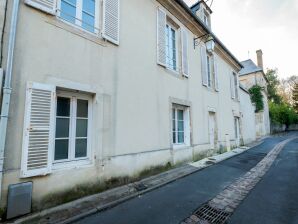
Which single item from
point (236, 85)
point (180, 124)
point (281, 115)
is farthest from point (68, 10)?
point (281, 115)

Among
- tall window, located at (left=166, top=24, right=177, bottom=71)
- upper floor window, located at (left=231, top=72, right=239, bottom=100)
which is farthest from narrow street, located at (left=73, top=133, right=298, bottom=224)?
upper floor window, located at (left=231, top=72, right=239, bottom=100)

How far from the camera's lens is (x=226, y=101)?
1100 centimetres

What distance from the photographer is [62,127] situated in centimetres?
353

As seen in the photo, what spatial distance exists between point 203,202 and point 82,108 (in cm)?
309

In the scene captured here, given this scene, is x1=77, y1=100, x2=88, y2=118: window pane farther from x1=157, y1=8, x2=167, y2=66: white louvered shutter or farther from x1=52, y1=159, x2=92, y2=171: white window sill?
x1=157, y1=8, x2=167, y2=66: white louvered shutter

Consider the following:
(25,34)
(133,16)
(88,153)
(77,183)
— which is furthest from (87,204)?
(133,16)

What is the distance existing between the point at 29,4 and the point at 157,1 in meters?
4.13

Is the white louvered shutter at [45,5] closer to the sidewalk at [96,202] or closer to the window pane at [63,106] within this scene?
the window pane at [63,106]

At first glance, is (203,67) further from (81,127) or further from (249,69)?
(249,69)

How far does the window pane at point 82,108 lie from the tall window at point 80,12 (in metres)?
1.57

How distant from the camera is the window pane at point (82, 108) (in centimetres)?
381

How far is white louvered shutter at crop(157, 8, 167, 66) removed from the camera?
5920mm

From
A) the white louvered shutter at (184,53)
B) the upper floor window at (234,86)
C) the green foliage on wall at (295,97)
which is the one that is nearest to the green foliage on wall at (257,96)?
the upper floor window at (234,86)

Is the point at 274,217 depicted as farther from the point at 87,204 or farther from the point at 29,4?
the point at 29,4
